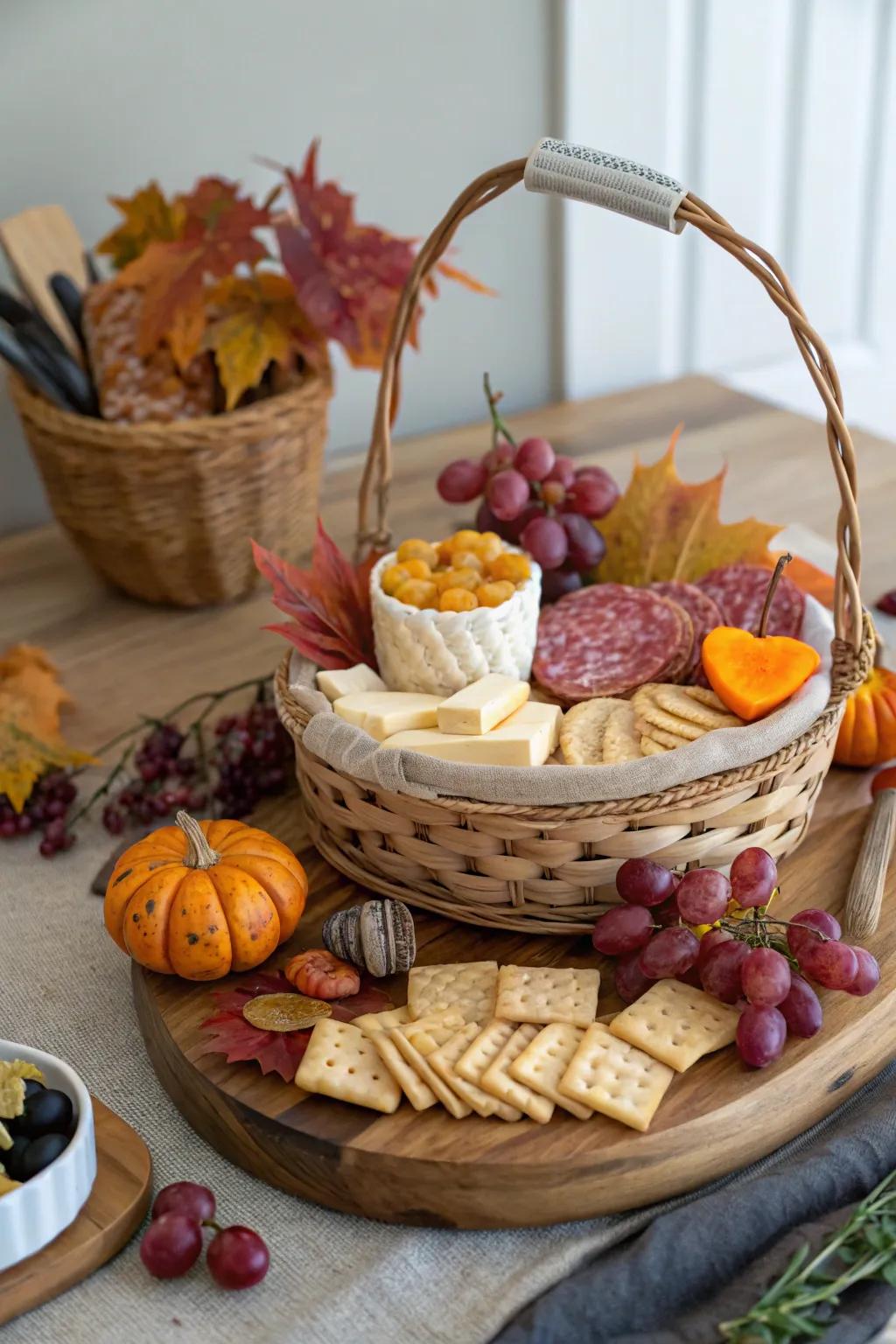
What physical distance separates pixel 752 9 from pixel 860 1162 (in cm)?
165

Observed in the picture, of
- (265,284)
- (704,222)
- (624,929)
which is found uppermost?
(704,222)

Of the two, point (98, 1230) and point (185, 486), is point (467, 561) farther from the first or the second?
point (98, 1230)

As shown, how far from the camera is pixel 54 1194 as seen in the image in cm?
73

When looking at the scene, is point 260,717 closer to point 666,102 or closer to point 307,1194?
point 307,1194

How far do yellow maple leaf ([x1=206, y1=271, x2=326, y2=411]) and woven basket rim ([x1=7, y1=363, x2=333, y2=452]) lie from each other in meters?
0.03

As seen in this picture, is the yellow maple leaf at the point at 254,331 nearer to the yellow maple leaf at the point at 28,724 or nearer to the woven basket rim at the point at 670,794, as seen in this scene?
the yellow maple leaf at the point at 28,724

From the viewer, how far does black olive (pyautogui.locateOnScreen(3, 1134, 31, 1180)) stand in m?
0.74

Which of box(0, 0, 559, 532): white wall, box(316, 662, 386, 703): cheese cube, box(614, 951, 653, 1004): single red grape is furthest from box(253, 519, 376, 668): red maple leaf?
box(0, 0, 559, 532): white wall

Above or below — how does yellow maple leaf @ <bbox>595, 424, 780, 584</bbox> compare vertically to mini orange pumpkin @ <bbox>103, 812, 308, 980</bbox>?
above

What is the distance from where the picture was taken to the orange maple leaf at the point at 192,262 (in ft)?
4.25

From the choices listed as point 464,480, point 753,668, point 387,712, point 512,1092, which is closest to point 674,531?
point 464,480

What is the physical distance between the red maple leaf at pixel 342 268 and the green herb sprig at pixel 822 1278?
0.88 metres

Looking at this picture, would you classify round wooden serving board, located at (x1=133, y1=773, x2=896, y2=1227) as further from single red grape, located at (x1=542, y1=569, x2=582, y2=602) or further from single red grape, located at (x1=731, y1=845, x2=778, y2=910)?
single red grape, located at (x1=542, y1=569, x2=582, y2=602)

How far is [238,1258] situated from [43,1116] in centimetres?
13
